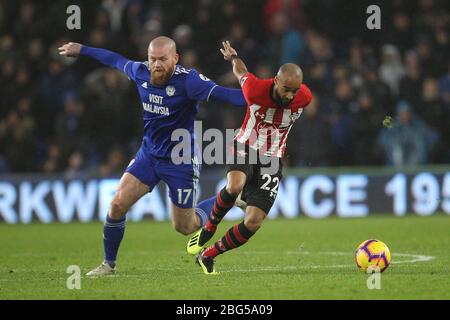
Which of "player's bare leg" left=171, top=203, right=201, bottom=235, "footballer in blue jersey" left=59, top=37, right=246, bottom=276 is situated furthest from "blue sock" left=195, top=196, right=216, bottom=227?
"footballer in blue jersey" left=59, top=37, right=246, bottom=276

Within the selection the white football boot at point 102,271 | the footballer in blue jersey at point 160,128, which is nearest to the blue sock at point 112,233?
the footballer in blue jersey at point 160,128

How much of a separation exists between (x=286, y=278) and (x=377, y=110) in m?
9.38

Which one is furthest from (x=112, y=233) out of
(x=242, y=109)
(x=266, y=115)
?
(x=242, y=109)

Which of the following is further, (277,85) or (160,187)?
(160,187)

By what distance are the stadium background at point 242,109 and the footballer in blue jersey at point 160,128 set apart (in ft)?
24.9

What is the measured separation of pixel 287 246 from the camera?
13211mm

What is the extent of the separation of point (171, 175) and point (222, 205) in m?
0.61

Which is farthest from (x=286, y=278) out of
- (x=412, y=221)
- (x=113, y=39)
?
(x=113, y=39)

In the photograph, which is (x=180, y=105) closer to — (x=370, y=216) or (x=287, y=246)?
(x=287, y=246)

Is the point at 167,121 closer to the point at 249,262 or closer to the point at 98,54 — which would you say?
the point at 98,54

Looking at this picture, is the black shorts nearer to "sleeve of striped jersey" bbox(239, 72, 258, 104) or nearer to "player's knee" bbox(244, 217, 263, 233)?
Answer: "player's knee" bbox(244, 217, 263, 233)

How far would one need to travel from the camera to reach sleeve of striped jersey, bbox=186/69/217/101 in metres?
9.57

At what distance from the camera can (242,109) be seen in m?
18.1

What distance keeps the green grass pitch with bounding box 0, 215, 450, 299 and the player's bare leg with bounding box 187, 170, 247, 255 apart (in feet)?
1.09
